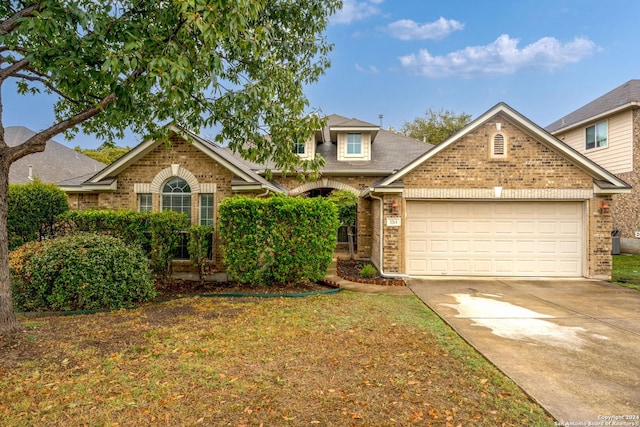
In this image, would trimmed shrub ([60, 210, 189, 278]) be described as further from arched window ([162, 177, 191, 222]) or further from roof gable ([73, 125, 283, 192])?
roof gable ([73, 125, 283, 192])

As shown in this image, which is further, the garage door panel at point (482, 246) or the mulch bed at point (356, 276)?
the garage door panel at point (482, 246)

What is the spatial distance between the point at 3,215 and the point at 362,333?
19.9 feet

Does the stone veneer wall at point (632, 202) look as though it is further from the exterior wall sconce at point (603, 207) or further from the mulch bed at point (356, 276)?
the mulch bed at point (356, 276)

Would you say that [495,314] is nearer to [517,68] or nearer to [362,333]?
[362,333]

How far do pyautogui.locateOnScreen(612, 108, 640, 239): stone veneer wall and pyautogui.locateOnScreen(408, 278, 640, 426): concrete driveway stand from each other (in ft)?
31.1

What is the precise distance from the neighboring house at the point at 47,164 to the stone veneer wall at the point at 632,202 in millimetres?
28706

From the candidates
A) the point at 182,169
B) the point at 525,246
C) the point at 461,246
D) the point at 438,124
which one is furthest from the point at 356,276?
the point at 438,124

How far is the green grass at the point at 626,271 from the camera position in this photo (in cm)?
981

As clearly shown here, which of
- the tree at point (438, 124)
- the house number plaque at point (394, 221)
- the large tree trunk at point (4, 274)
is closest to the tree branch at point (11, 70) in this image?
the large tree trunk at point (4, 274)

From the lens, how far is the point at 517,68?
929 inches

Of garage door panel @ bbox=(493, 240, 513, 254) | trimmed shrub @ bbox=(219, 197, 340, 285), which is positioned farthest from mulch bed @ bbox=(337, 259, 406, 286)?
garage door panel @ bbox=(493, 240, 513, 254)

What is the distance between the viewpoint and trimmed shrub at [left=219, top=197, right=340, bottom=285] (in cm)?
872

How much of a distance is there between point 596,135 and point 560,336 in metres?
17.8

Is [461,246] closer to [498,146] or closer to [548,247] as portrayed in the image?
[548,247]
